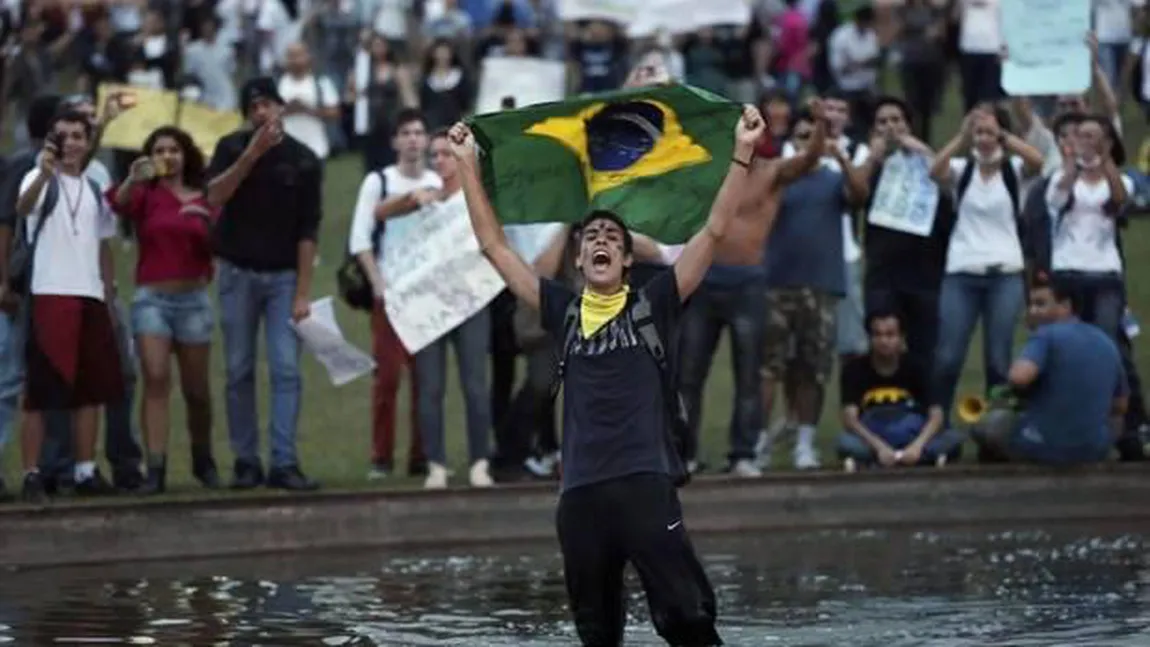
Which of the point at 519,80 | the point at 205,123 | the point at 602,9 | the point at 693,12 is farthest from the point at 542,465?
the point at 602,9

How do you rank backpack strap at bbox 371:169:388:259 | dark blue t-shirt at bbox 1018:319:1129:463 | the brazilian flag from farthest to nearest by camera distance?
1. backpack strap at bbox 371:169:388:259
2. dark blue t-shirt at bbox 1018:319:1129:463
3. the brazilian flag

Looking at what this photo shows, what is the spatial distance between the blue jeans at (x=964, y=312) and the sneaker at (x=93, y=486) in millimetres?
4801

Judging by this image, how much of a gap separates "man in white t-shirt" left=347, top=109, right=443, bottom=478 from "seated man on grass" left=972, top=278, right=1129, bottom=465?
10.9 ft

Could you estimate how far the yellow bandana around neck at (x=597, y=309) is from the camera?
12.7 m

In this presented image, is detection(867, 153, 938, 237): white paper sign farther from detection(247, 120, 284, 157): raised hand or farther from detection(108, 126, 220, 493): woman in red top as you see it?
detection(108, 126, 220, 493): woman in red top

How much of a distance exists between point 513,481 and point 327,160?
16655 millimetres

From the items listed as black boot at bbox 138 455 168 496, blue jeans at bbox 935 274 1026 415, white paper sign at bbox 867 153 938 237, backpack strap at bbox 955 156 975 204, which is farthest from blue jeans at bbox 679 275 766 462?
black boot at bbox 138 455 168 496

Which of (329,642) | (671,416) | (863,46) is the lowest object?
(329,642)

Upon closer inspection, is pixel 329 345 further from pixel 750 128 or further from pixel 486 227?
pixel 750 128

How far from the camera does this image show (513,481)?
18891 mm

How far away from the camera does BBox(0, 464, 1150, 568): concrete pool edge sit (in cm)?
1703

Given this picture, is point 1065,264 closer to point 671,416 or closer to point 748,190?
point 748,190

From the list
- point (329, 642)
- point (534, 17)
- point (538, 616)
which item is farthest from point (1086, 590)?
point (534, 17)

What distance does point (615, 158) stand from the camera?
1383 cm
